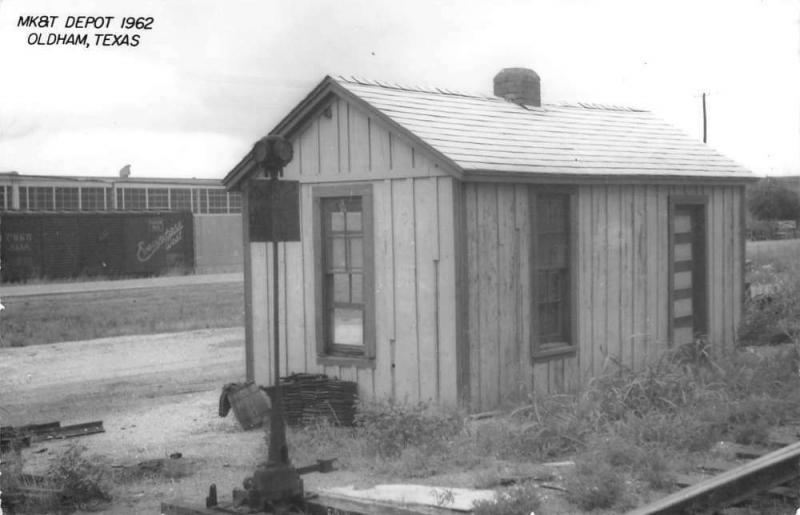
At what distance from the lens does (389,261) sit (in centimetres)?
999

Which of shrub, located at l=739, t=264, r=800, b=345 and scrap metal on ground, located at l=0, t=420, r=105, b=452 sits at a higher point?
shrub, located at l=739, t=264, r=800, b=345

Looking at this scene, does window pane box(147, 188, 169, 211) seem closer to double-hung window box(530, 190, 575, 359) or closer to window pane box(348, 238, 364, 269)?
window pane box(348, 238, 364, 269)

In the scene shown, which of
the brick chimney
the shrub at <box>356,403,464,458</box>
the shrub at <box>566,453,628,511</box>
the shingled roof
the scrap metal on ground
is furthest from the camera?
the brick chimney

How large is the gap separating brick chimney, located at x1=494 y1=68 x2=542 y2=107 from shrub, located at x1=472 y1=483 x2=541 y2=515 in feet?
24.7

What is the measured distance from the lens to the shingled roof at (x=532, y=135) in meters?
9.90

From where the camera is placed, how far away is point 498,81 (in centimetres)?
1298

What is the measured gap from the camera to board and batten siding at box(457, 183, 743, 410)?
966cm

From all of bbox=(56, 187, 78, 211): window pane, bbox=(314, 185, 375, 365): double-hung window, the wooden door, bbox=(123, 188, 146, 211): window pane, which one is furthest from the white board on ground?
bbox=(123, 188, 146, 211): window pane

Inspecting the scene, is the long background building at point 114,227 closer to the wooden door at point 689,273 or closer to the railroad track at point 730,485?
the wooden door at point 689,273

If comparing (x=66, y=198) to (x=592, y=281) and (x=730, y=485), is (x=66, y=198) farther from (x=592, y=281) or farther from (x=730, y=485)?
(x=730, y=485)

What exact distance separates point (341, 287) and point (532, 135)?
2939 millimetres

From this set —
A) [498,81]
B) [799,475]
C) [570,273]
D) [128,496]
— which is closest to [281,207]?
[128,496]

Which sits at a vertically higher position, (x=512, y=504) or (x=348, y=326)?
(x=348, y=326)

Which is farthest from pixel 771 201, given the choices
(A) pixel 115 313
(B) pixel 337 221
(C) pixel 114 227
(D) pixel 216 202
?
(B) pixel 337 221
